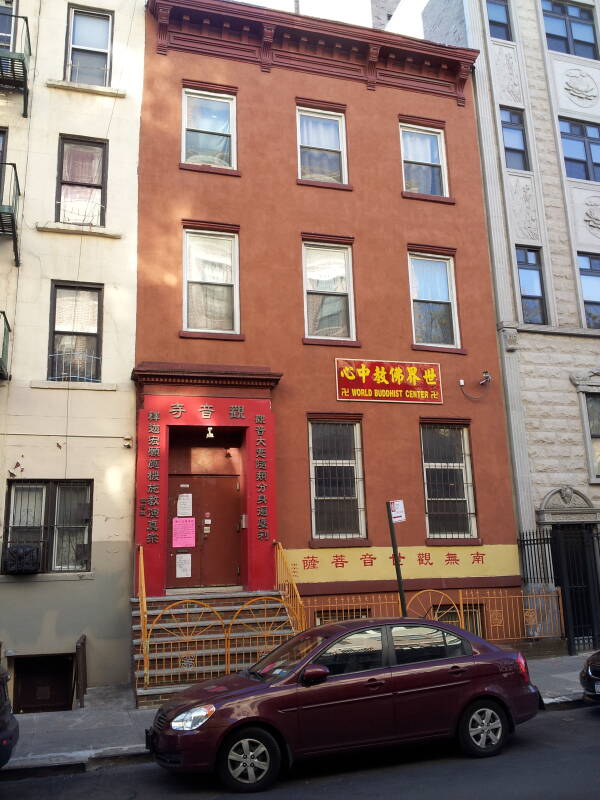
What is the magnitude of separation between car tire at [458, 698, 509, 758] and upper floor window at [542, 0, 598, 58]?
17740mm

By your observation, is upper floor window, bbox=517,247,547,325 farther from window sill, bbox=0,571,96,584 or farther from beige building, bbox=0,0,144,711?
window sill, bbox=0,571,96,584

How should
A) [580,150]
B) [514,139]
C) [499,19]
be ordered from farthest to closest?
[499,19] → [580,150] → [514,139]

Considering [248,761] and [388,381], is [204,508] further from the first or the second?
[248,761]

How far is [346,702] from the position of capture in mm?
7816

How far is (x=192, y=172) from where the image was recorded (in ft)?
51.6

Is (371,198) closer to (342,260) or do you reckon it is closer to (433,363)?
(342,260)

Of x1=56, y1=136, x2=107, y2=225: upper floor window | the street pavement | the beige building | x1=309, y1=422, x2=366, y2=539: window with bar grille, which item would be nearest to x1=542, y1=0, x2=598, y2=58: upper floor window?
the beige building

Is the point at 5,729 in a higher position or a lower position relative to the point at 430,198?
lower

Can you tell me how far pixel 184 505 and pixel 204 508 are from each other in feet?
1.35

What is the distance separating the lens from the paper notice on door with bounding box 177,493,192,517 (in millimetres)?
14469

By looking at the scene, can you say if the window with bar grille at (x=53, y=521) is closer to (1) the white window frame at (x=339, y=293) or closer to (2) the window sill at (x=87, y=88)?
(1) the white window frame at (x=339, y=293)

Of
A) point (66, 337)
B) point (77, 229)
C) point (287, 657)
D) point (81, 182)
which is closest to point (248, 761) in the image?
point (287, 657)

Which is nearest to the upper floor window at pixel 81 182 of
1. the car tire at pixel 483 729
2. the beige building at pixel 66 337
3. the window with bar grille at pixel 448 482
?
the beige building at pixel 66 337

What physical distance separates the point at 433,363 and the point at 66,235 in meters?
8.15
